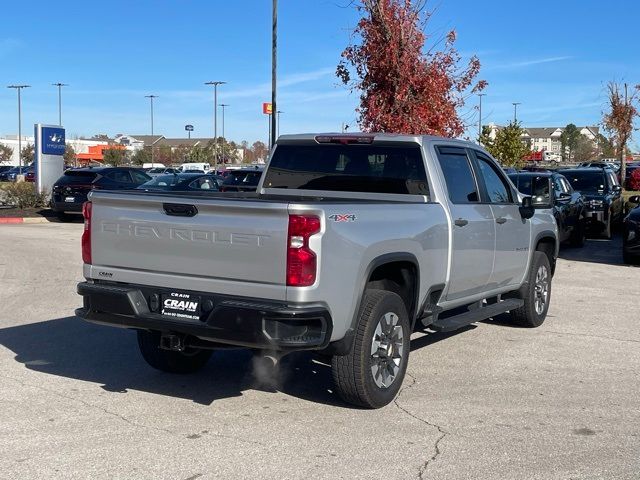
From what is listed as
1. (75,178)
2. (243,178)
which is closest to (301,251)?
(243,178)

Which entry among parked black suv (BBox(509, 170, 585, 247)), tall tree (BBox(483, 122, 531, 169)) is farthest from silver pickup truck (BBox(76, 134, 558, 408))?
tall tree (BBox(483, 122, 531, 169))

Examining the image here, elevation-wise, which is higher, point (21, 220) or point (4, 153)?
point (4, 153)

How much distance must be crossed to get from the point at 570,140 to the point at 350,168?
439ft

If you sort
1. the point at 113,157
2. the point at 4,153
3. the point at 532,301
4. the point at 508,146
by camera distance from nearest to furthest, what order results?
the point at 532,301 < the point at 508,146 < the point at 113,157 < the point at 4,153

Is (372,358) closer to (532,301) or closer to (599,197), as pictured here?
(532,301)

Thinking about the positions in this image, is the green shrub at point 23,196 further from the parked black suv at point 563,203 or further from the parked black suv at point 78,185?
the parked black suv at point 563,203

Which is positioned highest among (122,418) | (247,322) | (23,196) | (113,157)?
(113,157)

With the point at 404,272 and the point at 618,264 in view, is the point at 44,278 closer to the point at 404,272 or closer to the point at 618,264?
the point at 404,272

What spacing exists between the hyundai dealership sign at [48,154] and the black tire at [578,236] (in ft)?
55.1

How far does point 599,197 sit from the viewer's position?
19.1 metres

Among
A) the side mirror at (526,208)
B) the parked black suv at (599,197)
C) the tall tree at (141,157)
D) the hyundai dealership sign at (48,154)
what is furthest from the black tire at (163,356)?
the tall tree at (141,157)

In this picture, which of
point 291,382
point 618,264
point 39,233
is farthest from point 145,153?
point 291,382

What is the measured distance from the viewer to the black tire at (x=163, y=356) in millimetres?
6695

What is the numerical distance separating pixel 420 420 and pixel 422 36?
525 inches
